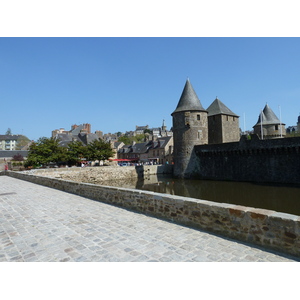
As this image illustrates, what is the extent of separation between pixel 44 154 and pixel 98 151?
309 inches

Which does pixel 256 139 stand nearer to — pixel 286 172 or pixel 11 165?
pixel 286 172

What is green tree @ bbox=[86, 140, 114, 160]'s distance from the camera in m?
36.2

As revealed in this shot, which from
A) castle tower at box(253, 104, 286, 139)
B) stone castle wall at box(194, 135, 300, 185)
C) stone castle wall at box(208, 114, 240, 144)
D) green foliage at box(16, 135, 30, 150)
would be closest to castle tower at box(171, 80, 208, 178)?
stone castle wall at box(194, 135, 300, 185)

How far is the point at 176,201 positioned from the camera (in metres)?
Answer: 5.15

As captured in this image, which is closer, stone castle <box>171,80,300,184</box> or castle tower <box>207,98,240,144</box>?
stone castle <box>171,80,300,184</box>

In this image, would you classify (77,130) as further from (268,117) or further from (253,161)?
(253,161)

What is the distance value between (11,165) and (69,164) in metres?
8.70

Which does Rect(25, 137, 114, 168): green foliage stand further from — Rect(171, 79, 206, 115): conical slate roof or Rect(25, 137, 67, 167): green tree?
Rect(171, 79, 206, 115): conical slate roof

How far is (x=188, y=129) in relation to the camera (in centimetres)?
2789

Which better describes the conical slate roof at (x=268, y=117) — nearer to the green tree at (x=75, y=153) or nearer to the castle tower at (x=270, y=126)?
the castle tower at (x=270, y=126)

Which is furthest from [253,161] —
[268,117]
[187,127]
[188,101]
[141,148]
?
Result: [141,148]

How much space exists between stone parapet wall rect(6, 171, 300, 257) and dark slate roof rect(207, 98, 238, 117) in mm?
27265
